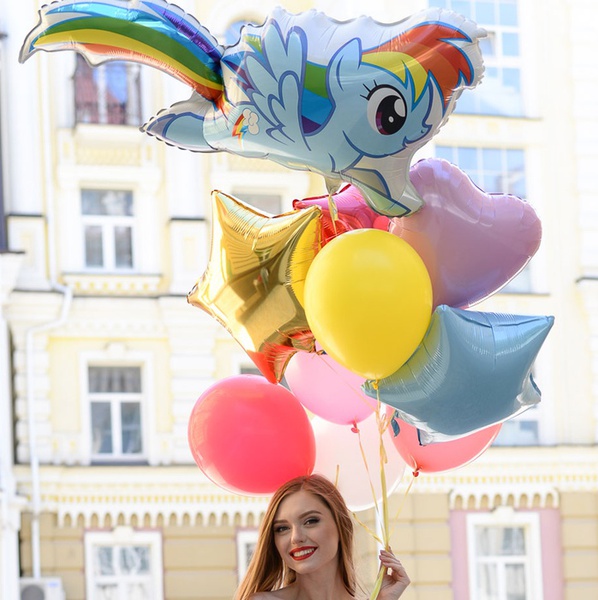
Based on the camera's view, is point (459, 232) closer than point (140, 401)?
Yes

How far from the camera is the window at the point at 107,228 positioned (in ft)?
37.8

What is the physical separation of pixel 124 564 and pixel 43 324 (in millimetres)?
1930

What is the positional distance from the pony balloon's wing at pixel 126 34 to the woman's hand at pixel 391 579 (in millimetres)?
1172

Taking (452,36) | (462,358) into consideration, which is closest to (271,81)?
(452,36)

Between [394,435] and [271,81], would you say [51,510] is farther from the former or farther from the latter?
[271,81]

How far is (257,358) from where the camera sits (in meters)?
3.58

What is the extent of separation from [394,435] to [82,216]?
802 centimetres

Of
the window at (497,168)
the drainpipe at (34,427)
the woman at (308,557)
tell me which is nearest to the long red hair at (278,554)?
the woman at (308,557)

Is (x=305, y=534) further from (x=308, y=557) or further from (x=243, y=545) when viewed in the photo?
(x=243, y=545)

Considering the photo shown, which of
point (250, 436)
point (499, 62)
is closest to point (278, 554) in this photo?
point (250, 436)

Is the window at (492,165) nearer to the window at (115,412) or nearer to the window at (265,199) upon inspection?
the window at (265,199)

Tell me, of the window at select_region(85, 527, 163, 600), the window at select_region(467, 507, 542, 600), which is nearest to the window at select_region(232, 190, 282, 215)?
the window at select_region(85, 527, 163, 600)

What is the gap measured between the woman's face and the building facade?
25.0 feet

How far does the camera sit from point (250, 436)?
12.3ft
